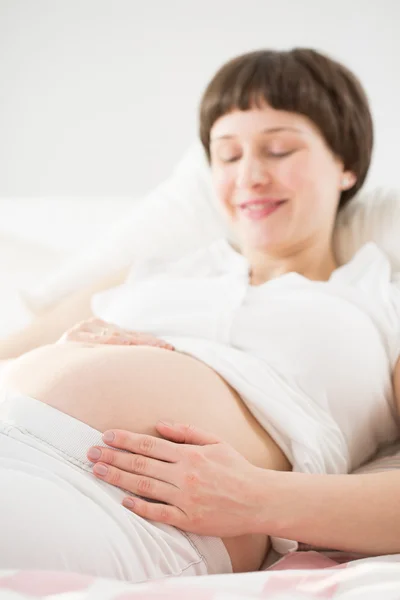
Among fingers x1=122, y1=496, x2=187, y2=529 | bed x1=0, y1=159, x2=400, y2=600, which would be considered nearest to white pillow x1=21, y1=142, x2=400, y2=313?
bed x1=0, y1=159, x2=400, y2=600

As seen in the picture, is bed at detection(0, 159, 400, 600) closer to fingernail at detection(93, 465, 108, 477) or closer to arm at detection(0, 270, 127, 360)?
arm at detection(0, 270, 127, 360)

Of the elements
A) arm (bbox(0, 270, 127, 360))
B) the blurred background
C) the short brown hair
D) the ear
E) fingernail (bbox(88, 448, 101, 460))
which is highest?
the blurred background

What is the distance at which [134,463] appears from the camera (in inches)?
32.8

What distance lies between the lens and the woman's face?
123 centimetres

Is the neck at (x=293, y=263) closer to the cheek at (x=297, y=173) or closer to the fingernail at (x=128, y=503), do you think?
the cheek at (x=297, y=173)

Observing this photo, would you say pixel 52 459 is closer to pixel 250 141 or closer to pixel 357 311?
pixel 357 311

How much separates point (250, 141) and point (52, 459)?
2.23 ft

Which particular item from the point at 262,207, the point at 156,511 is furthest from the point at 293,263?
the point at 156,511

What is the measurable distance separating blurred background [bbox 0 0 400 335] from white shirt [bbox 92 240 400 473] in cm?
82

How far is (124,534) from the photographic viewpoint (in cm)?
76

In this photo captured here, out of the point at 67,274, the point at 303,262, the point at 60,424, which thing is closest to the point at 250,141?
the point at 303,262

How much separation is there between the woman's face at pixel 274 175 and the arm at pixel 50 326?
347mm

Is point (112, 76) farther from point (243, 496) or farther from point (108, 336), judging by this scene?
point (243, 496)

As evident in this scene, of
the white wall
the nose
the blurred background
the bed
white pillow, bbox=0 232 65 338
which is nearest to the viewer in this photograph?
the bed
